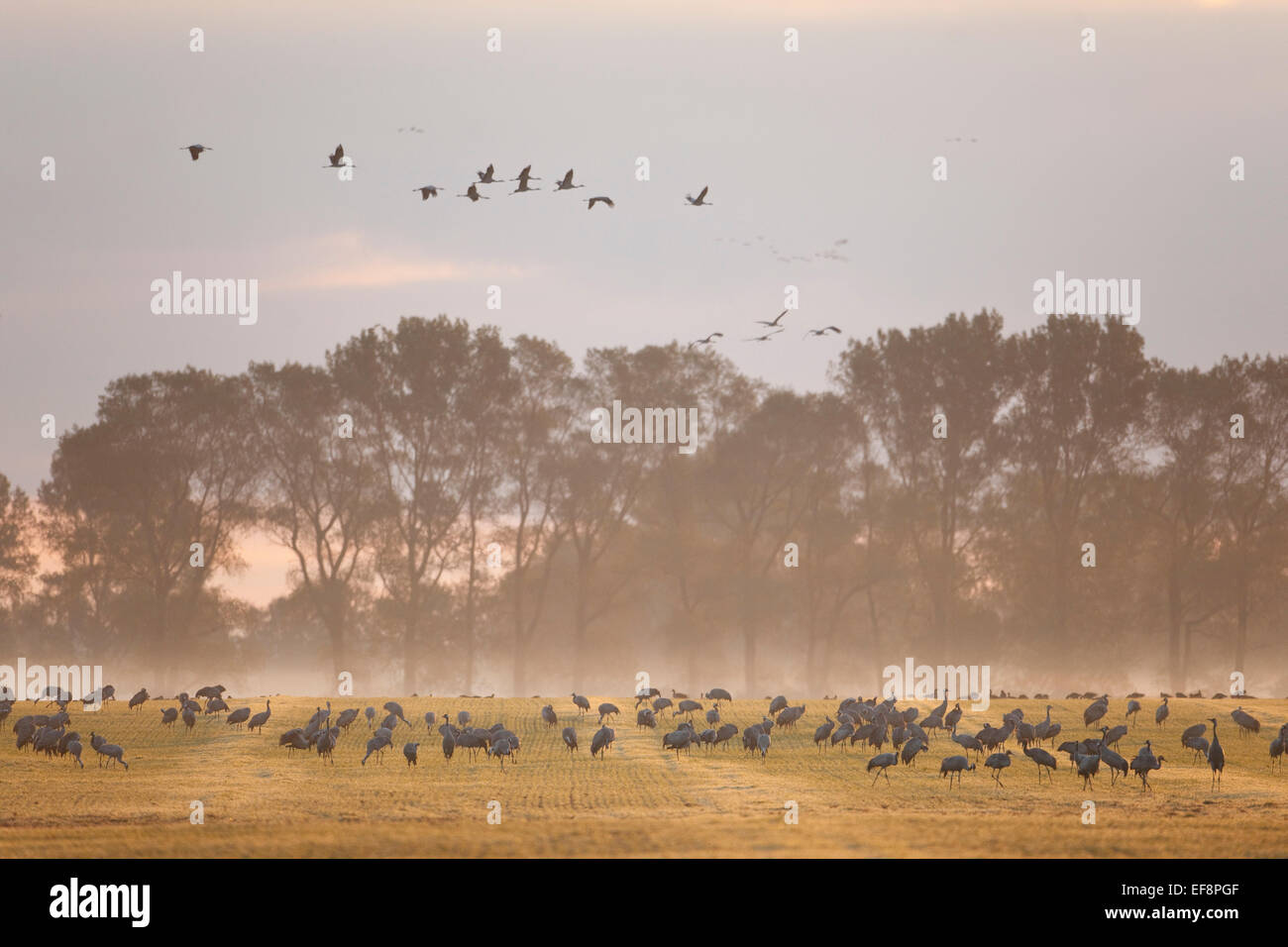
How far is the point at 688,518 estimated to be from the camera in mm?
90688

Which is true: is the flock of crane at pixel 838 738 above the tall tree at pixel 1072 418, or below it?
below

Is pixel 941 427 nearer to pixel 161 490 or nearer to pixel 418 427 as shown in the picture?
pixel 418 427

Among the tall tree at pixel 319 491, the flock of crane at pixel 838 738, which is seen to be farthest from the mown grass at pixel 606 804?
the tall tree at pixel 319 491

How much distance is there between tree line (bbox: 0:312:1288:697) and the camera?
84.8 metres

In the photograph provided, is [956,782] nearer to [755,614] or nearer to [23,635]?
[755,614]

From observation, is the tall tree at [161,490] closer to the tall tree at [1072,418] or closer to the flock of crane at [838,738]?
the flock of crane at [838,738]

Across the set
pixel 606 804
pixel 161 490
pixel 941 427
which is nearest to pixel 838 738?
pixel 606 804

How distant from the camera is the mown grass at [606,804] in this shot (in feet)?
92.4

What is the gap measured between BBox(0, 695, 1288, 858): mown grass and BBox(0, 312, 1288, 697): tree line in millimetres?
39496

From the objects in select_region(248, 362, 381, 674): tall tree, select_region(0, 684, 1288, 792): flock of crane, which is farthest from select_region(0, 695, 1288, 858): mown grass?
select_region(248, 362, 381, 674): tall tree

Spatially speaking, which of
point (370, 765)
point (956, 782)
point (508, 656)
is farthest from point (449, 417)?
point (956, 782)

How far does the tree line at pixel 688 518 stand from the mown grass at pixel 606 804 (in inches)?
1555
